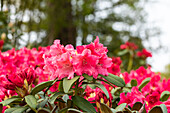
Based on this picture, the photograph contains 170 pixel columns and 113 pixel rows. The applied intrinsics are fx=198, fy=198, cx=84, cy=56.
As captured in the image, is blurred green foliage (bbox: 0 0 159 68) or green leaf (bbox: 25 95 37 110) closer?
green leaf (bbox: 25 95 37 110)

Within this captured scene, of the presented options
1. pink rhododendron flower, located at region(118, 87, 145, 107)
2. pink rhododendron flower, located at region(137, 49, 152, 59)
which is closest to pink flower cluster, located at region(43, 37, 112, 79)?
pink rhododendron flower, located at region(118, 87, 145, 107)

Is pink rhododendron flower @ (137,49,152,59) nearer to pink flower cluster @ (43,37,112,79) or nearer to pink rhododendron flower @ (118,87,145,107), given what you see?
pink rhododendron flower @ (118,87,145,107)

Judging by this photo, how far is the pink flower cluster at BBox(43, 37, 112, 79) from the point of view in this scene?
916 mm

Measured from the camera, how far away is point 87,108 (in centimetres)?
90

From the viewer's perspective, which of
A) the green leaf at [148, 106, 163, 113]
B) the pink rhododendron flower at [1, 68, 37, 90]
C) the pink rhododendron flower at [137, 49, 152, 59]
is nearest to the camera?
the green leaf at [148, 106, 163, 113]

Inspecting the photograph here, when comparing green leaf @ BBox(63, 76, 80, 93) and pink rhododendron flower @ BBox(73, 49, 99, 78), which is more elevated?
pink rhododendron flower @ BBox(73, 49, 99, 78)

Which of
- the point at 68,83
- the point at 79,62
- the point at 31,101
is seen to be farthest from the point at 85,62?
the point at 31,101

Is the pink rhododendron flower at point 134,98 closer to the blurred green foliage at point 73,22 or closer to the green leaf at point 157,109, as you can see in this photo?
the green leaf at point 157,109

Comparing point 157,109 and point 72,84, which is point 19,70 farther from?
point 157,109

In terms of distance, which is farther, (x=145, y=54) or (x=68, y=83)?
(x=145, y=54)

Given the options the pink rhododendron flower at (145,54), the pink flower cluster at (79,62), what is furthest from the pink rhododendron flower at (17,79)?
the pink rhododendron flower at (145,54)

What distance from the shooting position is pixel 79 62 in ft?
3.03

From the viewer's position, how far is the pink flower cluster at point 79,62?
92 cm

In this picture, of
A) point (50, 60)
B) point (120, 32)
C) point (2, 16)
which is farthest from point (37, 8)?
point (120, 32)
